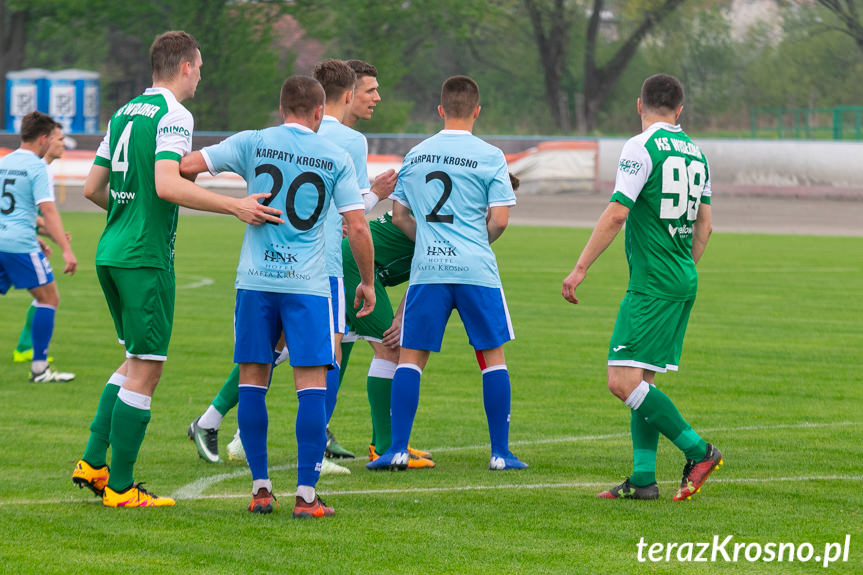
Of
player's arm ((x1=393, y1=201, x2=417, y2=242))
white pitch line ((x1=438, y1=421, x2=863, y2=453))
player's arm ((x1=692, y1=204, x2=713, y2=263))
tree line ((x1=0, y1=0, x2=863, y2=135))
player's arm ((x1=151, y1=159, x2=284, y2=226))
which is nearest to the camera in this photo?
player's arm ((x1=151, y1=159, x2=284, y2=226))

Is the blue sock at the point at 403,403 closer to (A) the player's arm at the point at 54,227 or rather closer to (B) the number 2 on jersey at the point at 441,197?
(B) the number 2 on jersey at the point at 441,197

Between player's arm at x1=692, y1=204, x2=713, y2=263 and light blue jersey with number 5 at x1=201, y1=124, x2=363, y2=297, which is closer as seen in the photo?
light blue jersey with number 5 at x1=201, y1=124, x2=363, y2=297

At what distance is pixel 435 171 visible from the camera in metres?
7.18

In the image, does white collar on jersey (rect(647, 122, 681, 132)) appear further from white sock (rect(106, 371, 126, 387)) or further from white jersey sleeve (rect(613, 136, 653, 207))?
white sock (rect(106, 371, 126, 387))

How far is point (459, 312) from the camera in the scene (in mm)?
7203

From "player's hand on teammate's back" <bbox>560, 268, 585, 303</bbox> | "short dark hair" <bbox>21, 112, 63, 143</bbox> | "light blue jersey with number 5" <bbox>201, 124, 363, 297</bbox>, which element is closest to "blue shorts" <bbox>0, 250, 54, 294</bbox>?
"short dark hair" <bbox>21, 112, 63, 143</bbox>

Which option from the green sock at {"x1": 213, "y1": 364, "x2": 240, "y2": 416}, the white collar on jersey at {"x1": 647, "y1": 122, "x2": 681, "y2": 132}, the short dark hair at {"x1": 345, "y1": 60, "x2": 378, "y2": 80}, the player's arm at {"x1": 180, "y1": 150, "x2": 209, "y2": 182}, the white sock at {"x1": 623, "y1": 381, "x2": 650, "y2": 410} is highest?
the short dark hair at {"x1": 345, "y1": 60, "x2": 378, "y2": 80}

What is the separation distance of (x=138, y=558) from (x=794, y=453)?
416 cm

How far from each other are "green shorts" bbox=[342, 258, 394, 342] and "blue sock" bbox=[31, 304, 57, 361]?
4.20 meters

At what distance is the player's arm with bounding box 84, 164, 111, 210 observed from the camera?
633cm

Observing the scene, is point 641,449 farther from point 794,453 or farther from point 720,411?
point 720,411

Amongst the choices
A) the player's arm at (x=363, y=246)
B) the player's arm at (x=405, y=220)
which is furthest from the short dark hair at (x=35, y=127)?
the player's arm at (x=363, y=246)

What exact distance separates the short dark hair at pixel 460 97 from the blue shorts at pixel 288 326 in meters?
1.84

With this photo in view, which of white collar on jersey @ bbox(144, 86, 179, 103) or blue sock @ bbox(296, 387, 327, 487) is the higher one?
white collar on jersey @ bbox(144, 86, 179, 103)
